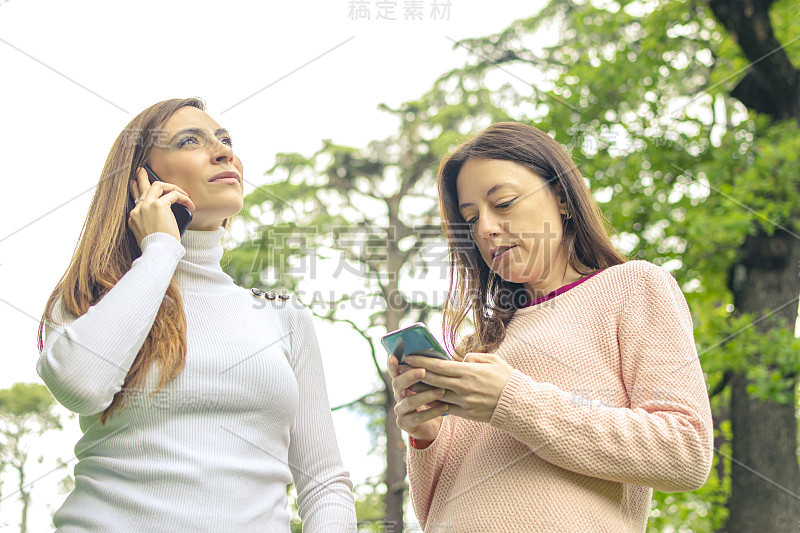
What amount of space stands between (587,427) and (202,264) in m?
0.90

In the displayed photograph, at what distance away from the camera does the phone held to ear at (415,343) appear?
1.26 m

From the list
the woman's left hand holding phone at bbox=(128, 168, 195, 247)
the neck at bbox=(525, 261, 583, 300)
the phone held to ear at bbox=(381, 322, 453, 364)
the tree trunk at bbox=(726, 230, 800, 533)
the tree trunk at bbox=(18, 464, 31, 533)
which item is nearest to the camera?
Result: the phone held to ear at bbox=(381, 322, 453, 364)

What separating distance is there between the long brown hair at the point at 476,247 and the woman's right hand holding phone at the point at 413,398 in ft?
0.84

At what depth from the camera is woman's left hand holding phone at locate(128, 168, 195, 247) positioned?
4.54 ft

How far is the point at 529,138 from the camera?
5.13ft

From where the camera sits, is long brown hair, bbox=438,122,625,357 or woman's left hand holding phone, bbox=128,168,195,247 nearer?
woman's left hand holding phone, bbox=128,168,195,247

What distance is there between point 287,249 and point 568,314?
12.3ft

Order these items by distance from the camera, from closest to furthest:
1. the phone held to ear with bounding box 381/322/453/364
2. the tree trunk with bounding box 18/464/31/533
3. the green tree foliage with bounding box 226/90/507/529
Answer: the phone held to ear with bounding box 381/322/453/364 < the tree trunk with bounding box 18/464/31/533 < the green tree foliage with bounding box 226/90/507/529

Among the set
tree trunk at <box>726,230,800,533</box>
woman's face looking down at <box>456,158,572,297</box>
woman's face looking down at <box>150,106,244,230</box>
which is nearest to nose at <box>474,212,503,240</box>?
woman's face looking down at <box>456,158,572,297</box>

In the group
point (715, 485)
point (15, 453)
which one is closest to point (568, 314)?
point (15, 453)

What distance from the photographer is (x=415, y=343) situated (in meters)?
1.28

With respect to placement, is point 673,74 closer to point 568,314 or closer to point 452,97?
point 452,97

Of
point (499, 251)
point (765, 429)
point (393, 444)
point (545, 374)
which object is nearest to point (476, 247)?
point (499, 251)

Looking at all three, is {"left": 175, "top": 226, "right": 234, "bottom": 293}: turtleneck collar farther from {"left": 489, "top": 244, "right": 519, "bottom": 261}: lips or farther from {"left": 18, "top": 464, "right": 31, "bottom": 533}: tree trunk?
{"left": 18, "top": 464, "right": 31, "bottom": 533}: tree trunk
